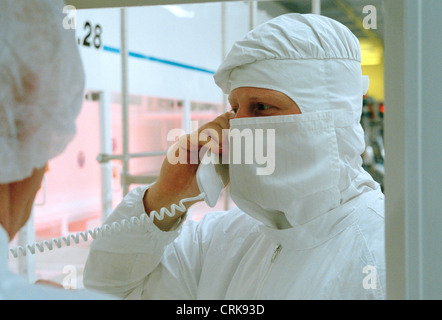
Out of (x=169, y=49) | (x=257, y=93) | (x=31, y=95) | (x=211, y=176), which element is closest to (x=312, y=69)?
(x=257, y=93)

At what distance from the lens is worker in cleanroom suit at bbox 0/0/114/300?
0.65m

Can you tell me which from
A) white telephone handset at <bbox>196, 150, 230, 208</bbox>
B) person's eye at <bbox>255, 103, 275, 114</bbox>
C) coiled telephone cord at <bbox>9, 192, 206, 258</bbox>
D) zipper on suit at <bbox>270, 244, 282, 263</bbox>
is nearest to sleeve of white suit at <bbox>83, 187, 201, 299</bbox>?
coiled telephone cord at <bbox>9, 192, 206, 258</bbox>

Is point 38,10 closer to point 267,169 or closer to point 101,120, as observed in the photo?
point 267,169

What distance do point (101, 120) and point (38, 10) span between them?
3.12ft

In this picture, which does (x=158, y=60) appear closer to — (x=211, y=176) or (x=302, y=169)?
(x=211, y=176)

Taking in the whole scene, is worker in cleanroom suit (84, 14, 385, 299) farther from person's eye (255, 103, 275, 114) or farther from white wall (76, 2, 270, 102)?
white wall (76, 2, 270, 102)

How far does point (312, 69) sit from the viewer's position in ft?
3.22

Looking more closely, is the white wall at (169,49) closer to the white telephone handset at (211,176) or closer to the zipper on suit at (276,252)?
the white telephone handset at (211,176)

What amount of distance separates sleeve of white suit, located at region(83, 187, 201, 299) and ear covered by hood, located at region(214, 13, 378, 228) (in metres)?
0.43

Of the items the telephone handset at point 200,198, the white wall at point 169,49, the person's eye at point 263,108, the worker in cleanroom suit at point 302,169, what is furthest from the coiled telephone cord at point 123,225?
the white wall at point 169,49

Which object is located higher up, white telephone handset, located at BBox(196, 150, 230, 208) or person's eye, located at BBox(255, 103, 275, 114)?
person's eye, located at BBox(255, 103, 275, 114)

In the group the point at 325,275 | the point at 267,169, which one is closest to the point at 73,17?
the point at 267,169

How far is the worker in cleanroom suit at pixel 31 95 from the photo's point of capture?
2.12ft

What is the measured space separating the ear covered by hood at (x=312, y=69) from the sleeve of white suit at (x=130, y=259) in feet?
1.42
